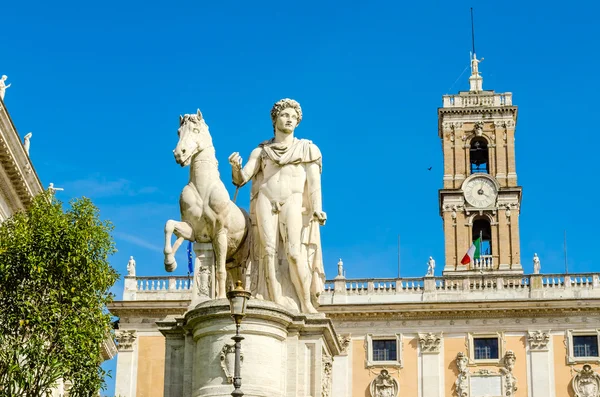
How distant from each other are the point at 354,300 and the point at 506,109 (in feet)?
53.6

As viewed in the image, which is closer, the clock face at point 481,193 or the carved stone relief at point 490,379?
the carved stone relief at point 490,379

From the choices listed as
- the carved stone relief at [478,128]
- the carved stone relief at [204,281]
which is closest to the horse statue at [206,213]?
the carved stone relief at [204,281]

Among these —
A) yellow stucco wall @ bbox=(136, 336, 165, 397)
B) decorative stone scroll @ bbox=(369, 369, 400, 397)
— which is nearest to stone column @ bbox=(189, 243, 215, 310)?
decorative stone scroll @ bbox=(369, 369, 400, 397)

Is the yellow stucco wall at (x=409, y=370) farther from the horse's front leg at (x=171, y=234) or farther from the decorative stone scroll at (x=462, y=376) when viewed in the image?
the horse's front leg at (x=171, y=234)

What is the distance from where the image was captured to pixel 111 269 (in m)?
29.5

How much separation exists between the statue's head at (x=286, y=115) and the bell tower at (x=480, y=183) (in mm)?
44814

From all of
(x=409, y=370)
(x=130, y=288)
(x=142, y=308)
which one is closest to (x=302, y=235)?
(x=409, y=370)

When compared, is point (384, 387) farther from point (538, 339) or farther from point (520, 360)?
point (538, 339)

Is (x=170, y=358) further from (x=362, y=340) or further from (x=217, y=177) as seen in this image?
(x=362, y=340)

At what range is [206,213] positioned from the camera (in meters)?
16.6

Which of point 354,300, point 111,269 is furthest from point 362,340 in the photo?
point 111,269

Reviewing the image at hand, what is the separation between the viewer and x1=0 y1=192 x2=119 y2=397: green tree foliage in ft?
87.7

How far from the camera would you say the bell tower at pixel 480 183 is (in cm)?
6228

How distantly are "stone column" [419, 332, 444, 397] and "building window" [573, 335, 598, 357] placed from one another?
19.0ft
